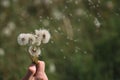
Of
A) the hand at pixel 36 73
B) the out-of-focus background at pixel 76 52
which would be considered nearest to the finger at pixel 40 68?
the hand at pixel 36 73

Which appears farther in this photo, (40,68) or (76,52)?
(76,52)

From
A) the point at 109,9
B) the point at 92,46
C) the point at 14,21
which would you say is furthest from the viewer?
the point at 14,21

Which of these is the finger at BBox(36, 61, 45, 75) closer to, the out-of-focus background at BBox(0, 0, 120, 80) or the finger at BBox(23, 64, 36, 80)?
the finger at BBox(23, 64, 36, 80)

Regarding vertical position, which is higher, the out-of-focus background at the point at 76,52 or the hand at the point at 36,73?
the hand at the point at 36,73

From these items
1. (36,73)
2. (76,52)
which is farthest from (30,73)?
(76,52)

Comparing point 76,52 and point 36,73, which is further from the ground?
point 36,73

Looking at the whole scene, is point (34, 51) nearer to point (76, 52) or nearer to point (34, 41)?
point (34, 41)

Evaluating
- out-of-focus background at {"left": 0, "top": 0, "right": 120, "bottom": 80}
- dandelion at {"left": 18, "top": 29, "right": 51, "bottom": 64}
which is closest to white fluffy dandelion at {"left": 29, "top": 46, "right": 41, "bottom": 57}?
dandelion at {"left": 18, "top": 29, "right": 51, "bottom": 64}

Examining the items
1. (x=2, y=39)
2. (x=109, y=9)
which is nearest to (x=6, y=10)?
(x=2, y=39)

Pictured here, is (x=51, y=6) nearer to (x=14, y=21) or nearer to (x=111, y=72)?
(x=14, y=21)

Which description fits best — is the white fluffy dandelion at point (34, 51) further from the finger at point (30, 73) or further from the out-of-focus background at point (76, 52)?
the out-of-focus background at point (76, 52)

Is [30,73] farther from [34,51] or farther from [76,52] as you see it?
[76,52]
